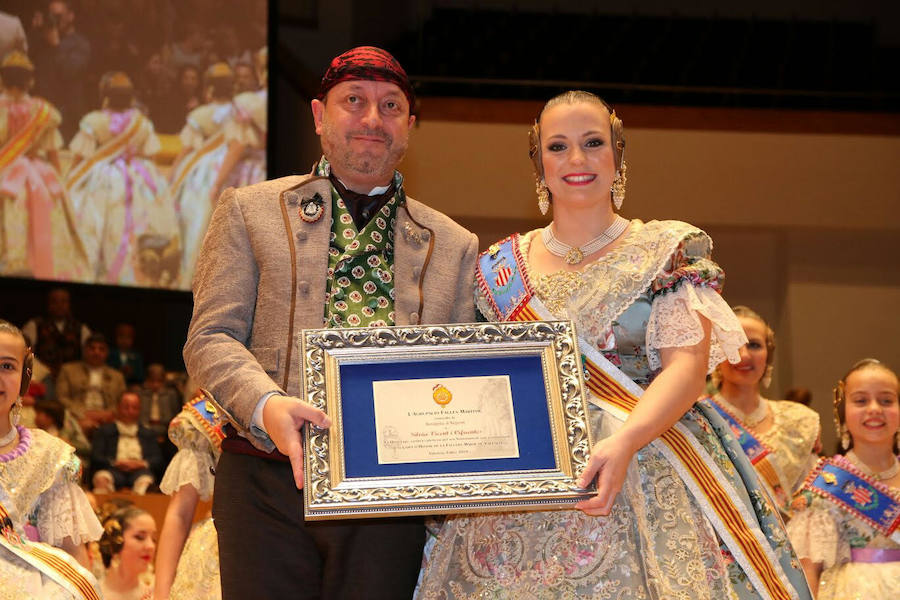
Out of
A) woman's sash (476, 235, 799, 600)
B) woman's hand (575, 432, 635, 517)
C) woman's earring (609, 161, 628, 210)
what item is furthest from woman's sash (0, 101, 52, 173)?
woman's hand (575, 432, 635, 517)

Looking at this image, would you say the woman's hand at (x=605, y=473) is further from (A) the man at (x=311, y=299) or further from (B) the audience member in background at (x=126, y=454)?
(B) the audience member in background at (x=126, y=454)

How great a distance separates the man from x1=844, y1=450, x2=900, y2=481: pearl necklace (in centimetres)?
190

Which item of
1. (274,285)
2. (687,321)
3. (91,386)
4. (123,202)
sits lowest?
(687,321)

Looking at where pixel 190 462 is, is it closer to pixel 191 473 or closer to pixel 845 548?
pixel 191 473

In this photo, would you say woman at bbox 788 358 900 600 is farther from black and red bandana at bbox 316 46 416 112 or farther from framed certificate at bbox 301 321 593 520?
black and red bandana at bbox 316 46 416 112

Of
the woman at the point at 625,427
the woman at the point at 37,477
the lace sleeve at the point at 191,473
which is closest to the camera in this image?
the woman at the point at 625,427

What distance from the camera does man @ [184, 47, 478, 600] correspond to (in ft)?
7.46

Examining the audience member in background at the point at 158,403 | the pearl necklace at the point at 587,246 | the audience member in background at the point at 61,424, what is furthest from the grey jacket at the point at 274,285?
the audience member in background at the point at 158,403

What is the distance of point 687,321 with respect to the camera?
7.68ft

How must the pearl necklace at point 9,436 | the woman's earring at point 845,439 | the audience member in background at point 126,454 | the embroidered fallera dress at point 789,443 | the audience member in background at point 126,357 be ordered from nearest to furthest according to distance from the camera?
1. the pearl necklace at point 9,436
2. the woman's earring at point 845,439
3. the embroidered fallera dress at point 789,443
4. the audience member in background at point 126,454
5. the audience member in background at point 126,357

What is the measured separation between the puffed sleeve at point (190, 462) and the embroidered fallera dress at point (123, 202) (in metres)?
4.27

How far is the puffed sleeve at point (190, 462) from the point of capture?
12.7 feet

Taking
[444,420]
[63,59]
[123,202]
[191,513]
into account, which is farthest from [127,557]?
[63,59]

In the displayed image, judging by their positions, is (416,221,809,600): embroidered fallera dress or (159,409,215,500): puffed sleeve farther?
(159,409,215,500): puffed sleeve
